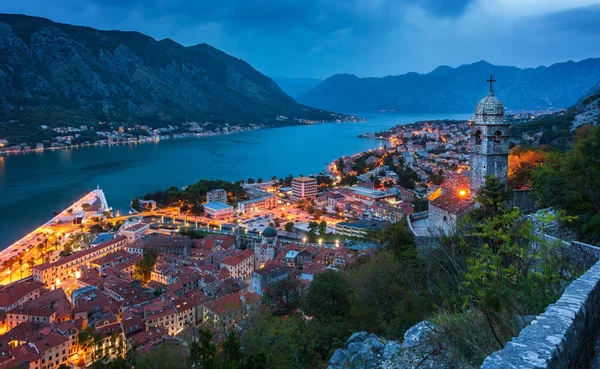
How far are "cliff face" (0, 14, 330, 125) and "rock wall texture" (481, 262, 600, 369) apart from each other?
6233 centimetres

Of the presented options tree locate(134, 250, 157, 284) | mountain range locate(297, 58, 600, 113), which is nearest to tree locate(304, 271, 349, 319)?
tree locate(134, 250, 157, 284)

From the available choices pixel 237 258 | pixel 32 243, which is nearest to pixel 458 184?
pixel 237 258

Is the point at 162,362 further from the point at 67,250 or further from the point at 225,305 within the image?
the point at 67,250

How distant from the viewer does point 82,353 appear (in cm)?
940

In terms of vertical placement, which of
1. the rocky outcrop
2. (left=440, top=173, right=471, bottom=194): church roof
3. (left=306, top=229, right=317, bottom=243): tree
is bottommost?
(left=306, top=229, right=317, bottom=243): tree

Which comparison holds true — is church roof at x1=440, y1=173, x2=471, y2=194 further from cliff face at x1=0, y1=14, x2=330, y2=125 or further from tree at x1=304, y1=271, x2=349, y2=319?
cliff face at x1=0, y1=14, x2=330, y2=125

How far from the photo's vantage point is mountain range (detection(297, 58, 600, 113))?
113500 millimetres

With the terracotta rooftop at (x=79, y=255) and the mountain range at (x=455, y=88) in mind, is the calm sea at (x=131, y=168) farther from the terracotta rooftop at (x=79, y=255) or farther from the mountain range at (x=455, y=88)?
the mountain range at (x=455, y=88)

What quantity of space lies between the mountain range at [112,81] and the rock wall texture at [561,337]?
62.2m

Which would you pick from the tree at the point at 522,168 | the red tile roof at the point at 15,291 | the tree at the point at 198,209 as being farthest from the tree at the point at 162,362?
the tree at the point at 198,209

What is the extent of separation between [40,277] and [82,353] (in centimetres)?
597

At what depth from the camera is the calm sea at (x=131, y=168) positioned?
25.2 metres

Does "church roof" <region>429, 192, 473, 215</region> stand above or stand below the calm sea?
above

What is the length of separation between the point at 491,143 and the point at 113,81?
76688 mm
